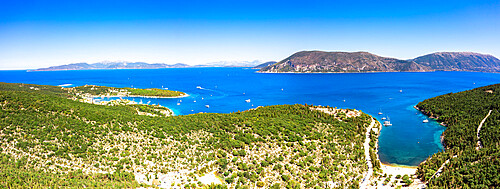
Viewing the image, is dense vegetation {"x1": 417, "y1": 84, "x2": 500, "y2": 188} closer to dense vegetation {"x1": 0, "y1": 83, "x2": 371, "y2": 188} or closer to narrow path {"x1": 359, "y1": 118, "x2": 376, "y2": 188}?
narrow path {"x1": 359, "y1": 118, "x2": 376, "y2": 188}

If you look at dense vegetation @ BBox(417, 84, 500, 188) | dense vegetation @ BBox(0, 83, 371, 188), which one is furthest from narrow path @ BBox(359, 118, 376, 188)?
dense vegetation @ BBox(417, 84, 500, 188)

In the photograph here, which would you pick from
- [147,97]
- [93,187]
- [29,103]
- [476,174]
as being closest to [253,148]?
[93,187]

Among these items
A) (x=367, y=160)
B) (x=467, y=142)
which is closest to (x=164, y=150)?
(x=367, y=160)

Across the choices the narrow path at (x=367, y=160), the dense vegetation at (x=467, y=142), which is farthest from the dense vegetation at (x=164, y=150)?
the dense vegetation at (x=467, y=142)

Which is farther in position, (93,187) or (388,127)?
(388,127)

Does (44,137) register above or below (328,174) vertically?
above

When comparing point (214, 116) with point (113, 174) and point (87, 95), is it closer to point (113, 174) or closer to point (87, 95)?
point (113, 174)

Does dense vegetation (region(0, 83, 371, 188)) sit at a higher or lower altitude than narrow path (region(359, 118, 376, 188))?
higher

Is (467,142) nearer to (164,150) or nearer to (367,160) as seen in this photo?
(367,160)
